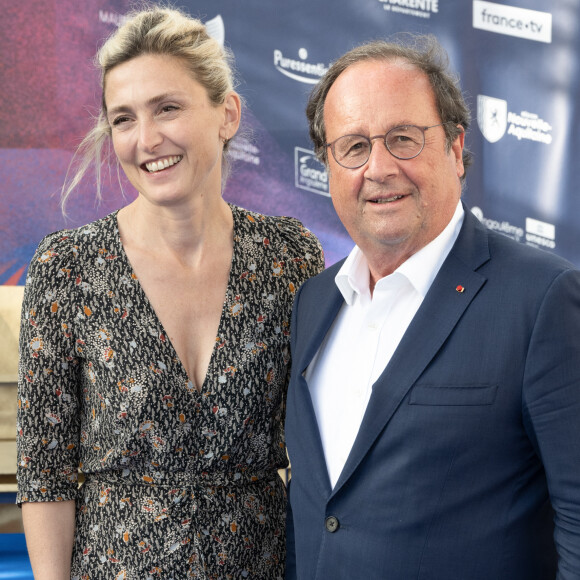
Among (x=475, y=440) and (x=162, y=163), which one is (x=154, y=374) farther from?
(x=475, y=440)

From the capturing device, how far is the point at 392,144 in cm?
146

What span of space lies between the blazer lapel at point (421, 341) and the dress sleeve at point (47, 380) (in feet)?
2.13

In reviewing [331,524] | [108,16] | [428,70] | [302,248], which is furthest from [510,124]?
[331,524]

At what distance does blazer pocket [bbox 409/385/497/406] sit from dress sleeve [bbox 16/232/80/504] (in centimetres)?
78

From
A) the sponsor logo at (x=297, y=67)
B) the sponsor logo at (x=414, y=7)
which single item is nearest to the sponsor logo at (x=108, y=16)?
the sponsor logo at (x=297, y=67)

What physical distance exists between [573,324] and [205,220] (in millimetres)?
881

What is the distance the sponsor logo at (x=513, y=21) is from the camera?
499 cm

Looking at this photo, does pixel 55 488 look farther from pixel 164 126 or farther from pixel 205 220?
pixel 164 126

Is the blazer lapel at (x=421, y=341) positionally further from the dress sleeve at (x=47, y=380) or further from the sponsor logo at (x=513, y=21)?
the sponsor logo at (x=513, y=21)

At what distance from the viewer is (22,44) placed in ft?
15.5

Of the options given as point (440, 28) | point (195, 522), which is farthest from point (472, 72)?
point (195, 522)

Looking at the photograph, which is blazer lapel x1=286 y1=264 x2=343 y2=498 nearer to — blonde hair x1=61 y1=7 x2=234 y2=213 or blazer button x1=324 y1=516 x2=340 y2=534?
blazer button x1=324 y1=516 x2=340 y2=534

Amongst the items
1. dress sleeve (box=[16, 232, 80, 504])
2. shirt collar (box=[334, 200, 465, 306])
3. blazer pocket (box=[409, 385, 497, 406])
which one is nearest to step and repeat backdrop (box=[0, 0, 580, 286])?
dress sleeve (box=[16, 232, 80, 504])

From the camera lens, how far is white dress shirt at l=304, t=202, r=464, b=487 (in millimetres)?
1447
